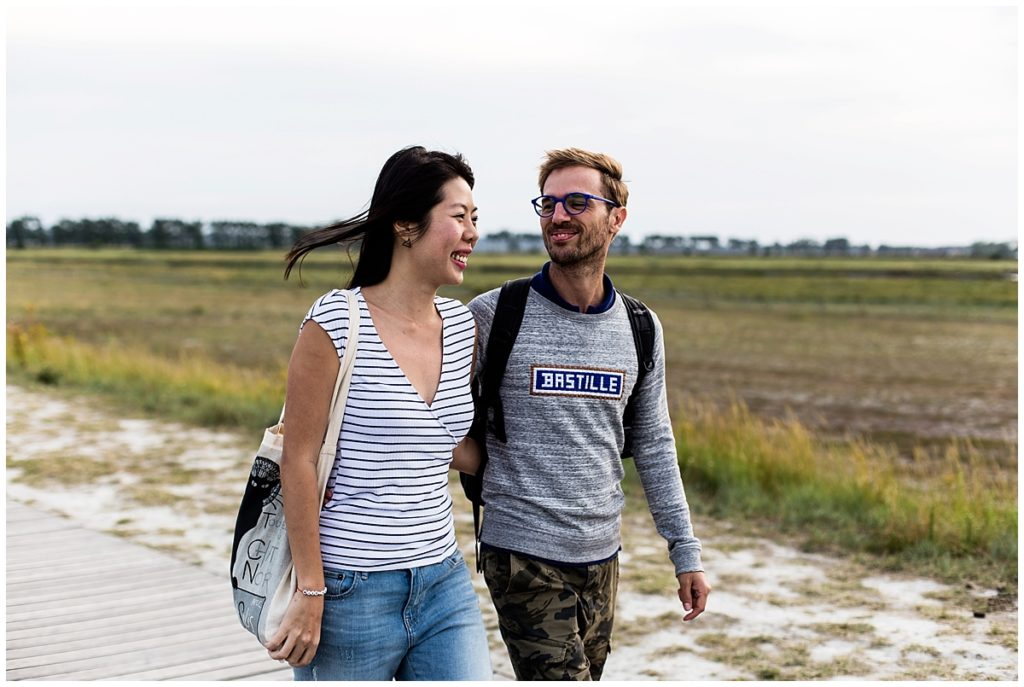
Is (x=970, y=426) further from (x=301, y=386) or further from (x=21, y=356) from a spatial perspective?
(x=301, y=386)

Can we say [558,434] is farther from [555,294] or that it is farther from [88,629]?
[88,629]

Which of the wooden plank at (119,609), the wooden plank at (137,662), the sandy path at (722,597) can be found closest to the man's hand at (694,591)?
the sandy path at (722,597)

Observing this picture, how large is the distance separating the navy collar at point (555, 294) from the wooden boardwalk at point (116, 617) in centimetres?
215

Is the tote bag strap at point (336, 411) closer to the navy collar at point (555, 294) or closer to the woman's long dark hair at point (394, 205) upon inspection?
the woman's long dark hair at point (394, 205)

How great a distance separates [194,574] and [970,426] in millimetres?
12085

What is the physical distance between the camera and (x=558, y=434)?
2869mm

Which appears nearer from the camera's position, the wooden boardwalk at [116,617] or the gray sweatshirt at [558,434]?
the gray sweatshirt at [558,434]

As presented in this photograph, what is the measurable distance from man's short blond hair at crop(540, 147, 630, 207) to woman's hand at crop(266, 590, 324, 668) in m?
1.28

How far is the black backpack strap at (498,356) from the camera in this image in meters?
2.86

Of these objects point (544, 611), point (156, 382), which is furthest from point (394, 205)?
point (156, 382)

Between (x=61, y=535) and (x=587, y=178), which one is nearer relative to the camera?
(x=587, y=178)

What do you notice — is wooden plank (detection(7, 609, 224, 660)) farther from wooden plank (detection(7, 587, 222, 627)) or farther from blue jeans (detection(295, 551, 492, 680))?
Answer: blue jeans (detection(295, 551, 492, 680))

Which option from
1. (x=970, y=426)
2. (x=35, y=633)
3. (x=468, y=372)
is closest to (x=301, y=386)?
(x=468, y=372)

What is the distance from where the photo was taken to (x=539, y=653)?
2.83 meters
